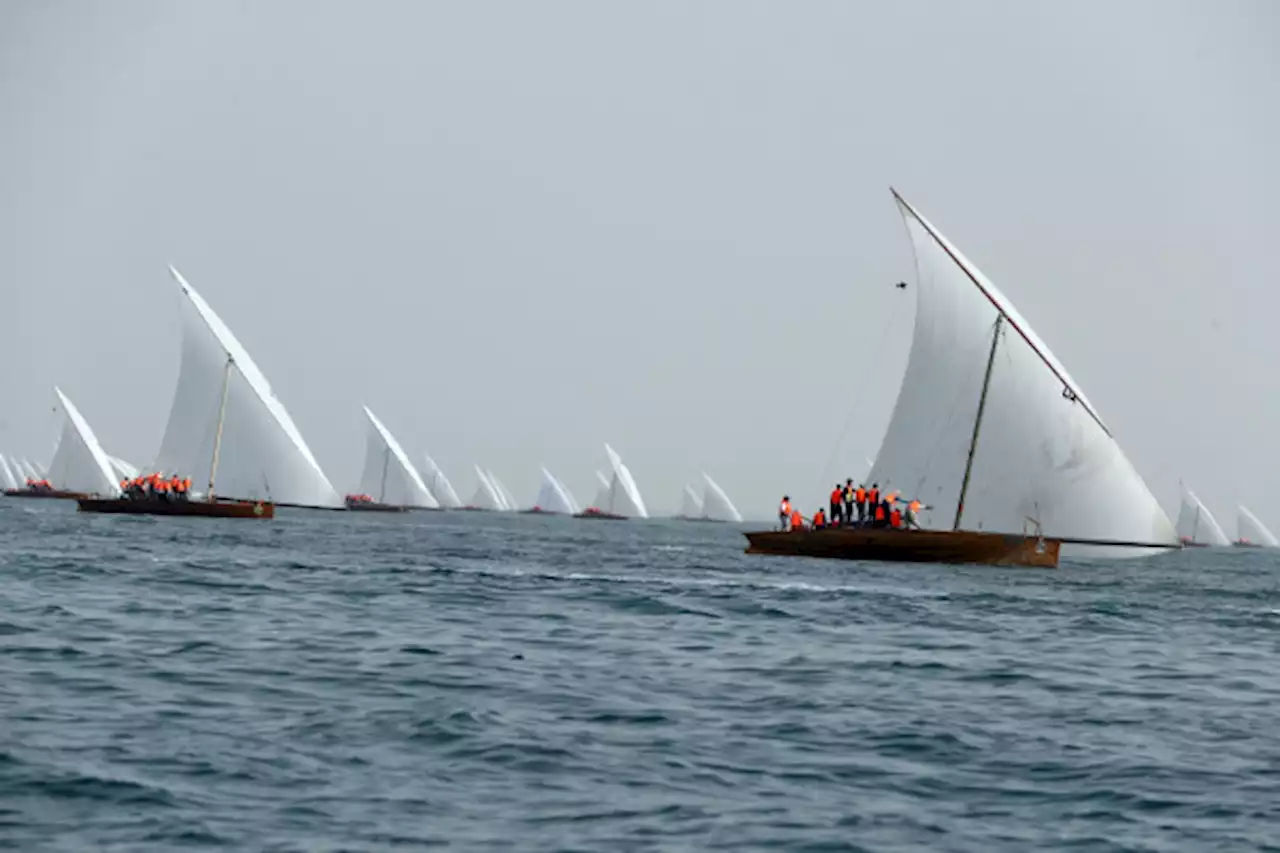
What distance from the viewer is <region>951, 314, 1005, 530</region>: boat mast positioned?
6800 centimetres

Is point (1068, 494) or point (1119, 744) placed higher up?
point (1068, 494)

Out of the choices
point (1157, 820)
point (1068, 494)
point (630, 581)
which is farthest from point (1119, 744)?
point (1068, 494)

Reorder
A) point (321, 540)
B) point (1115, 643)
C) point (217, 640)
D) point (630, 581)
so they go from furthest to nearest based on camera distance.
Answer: point (321, 540)
point (630, 581)
point (1115, 643)
point (217, 640)

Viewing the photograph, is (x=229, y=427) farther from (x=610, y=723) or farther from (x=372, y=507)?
(x=372, y=507)

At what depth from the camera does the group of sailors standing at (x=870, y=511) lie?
2579 inches

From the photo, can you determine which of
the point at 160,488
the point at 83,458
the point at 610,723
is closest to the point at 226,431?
the point at 160,488

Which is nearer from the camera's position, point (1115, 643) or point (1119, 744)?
point (1119, 744)

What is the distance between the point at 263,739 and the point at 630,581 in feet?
105

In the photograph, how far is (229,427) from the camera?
338 feet

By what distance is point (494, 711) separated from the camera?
2120cm

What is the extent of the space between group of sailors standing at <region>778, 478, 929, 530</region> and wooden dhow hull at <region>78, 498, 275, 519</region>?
4125 centimetres

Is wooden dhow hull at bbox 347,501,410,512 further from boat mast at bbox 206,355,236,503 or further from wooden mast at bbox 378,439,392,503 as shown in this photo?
boat mast at bbox 206,355,236,503

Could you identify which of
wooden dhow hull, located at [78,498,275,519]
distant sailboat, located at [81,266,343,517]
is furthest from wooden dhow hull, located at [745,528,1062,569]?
distant sailboat, located at [81,266,343,517]

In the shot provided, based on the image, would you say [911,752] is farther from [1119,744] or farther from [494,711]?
[494,711]
